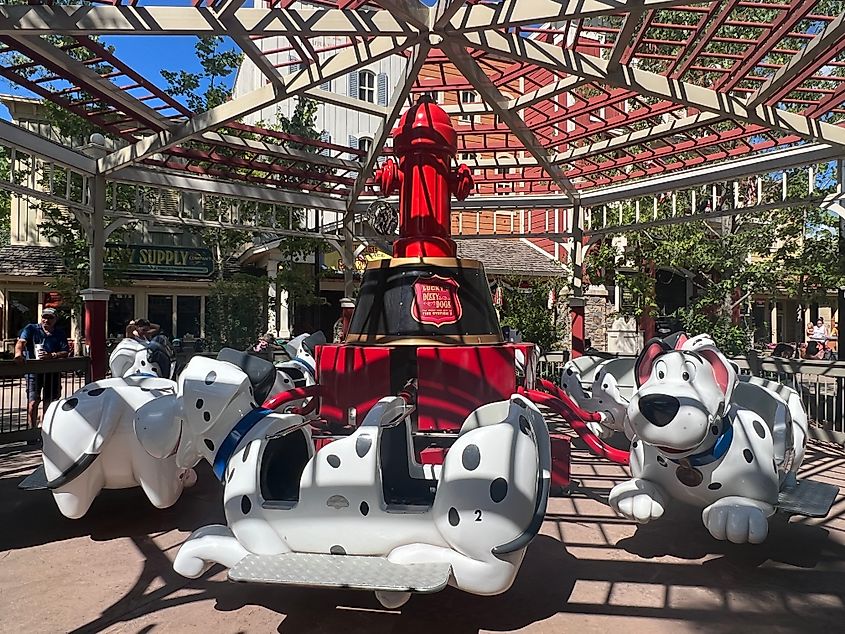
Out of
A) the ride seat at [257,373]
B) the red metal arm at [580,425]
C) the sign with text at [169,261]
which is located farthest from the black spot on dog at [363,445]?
the sign with text at [169,261]

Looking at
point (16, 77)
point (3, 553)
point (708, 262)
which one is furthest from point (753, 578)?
point (708, 262)

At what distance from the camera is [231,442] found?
12.1 feet

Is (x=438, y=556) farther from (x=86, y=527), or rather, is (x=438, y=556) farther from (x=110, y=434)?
(x=86, y=527)

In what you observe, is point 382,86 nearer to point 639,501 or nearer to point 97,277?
point 97,277

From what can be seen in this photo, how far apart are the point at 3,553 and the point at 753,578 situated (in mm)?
4888

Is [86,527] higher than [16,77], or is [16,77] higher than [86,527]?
[16,77]

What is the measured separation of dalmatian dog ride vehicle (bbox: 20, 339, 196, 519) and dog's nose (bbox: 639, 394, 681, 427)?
3.21 metres

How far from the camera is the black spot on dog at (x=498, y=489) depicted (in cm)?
314

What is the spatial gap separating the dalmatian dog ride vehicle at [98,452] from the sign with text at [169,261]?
1794 cm

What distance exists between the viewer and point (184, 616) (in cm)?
352

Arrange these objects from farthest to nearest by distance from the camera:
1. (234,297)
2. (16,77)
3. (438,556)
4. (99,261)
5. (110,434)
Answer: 1. (234,297)
2. (99,261)
3. (16,77)
4. (110,434)
5. (438,556)

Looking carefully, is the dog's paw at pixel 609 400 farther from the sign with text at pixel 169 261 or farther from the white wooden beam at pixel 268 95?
the sign with text at pixel 169 261

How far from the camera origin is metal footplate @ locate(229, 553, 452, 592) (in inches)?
118

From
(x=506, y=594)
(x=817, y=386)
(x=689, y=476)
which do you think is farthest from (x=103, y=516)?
(x=817, y=386)
